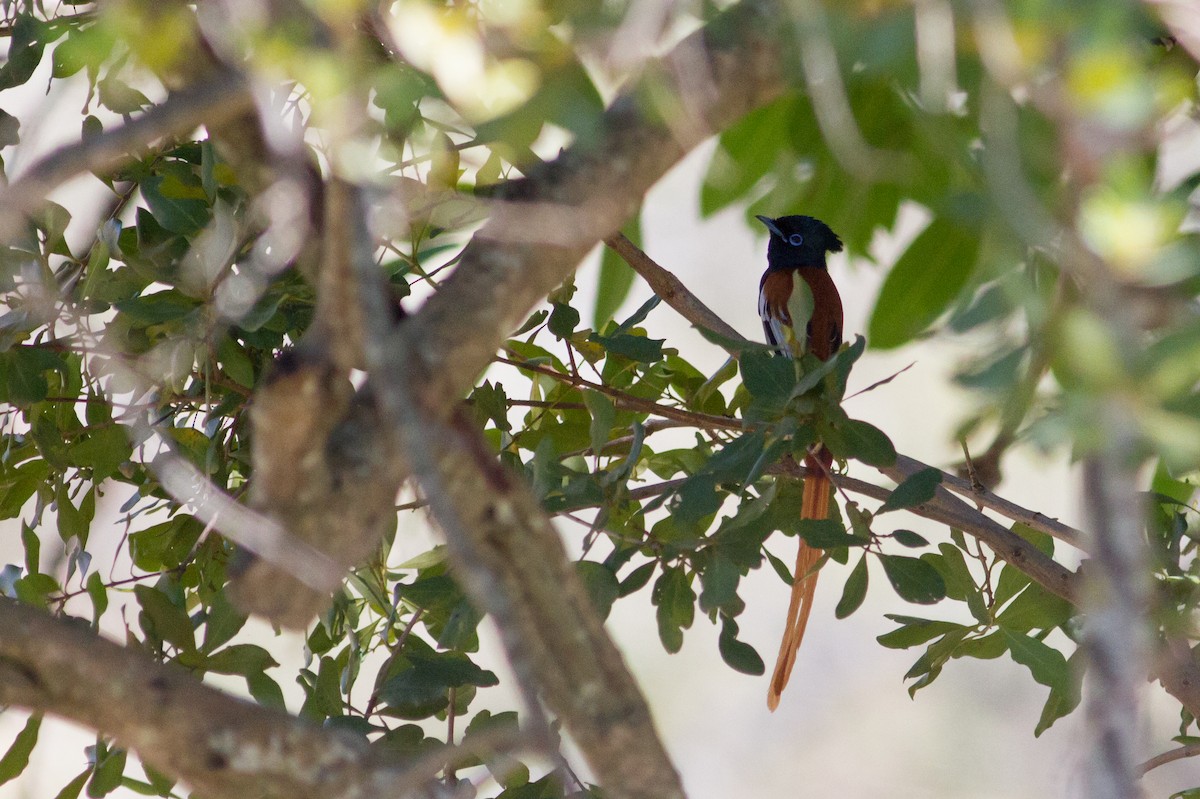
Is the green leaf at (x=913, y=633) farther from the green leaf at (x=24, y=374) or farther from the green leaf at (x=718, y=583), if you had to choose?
the green leaf at (x=24, y=374)

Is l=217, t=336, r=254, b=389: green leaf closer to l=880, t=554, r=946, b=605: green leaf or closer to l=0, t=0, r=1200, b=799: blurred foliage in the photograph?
l=0, t=0, r=1200, b=799: blurred foliage

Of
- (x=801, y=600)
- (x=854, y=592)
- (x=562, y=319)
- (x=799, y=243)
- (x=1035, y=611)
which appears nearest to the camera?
(x=854, y=592)

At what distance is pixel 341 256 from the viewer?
1087mm

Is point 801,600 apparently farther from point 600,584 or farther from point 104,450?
point 104,450

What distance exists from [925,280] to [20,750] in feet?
5.48

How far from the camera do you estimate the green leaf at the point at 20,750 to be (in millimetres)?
2002

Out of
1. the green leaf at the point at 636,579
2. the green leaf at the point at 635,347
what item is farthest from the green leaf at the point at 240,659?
the green leaf at the point at 635,347

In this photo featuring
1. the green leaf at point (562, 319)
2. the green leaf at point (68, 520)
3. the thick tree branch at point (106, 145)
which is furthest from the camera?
the green leaf at point (562, 319)

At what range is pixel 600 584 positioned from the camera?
205cm

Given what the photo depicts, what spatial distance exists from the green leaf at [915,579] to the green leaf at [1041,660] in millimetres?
210

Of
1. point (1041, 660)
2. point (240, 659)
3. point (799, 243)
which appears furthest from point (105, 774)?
point (799, 243)

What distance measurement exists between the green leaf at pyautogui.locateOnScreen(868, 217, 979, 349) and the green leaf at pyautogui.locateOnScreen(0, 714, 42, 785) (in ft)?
5.07

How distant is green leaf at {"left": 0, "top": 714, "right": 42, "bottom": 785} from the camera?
200 centimetres

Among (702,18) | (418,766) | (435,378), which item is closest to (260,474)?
(435,378)
